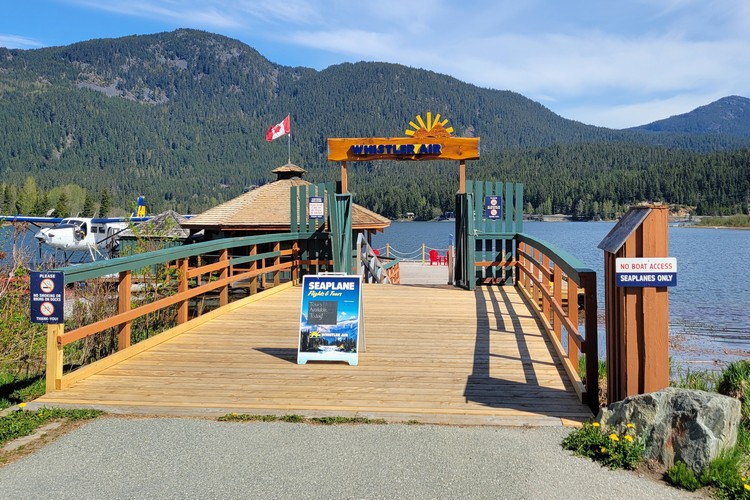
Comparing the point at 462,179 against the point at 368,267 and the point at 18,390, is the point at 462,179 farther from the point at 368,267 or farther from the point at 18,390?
the point at 18,390

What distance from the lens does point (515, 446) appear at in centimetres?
412

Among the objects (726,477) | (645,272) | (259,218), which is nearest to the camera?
(726,477)

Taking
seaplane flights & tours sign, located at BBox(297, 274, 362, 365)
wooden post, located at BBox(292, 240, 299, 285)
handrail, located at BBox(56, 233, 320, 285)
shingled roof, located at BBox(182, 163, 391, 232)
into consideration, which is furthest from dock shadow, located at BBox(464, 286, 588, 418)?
shingled roof, located at BBox(182, 163, 391, 232)

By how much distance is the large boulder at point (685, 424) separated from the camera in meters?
3.60

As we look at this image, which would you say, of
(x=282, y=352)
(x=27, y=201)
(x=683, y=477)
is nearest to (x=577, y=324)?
(x=683, y=477)

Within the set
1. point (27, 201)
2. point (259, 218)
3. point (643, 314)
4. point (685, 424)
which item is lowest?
point (685, 424)

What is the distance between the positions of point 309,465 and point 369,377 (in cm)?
207

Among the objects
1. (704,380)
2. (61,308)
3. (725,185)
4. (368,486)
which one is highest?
(725,185)

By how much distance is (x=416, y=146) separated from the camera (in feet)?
41.0

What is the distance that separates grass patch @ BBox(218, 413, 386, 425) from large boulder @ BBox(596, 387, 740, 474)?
1.73 metres

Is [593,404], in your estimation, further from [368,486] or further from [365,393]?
[368,486]

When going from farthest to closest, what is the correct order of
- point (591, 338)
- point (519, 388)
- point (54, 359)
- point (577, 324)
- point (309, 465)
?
1. point (577, 324)
2. point (519, 388)
3. point (54, 359)
4. point (591, 338)
5. point (309, 465)

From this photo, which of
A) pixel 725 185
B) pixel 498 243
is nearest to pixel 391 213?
pixel 725 185

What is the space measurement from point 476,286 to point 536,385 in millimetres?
6890
